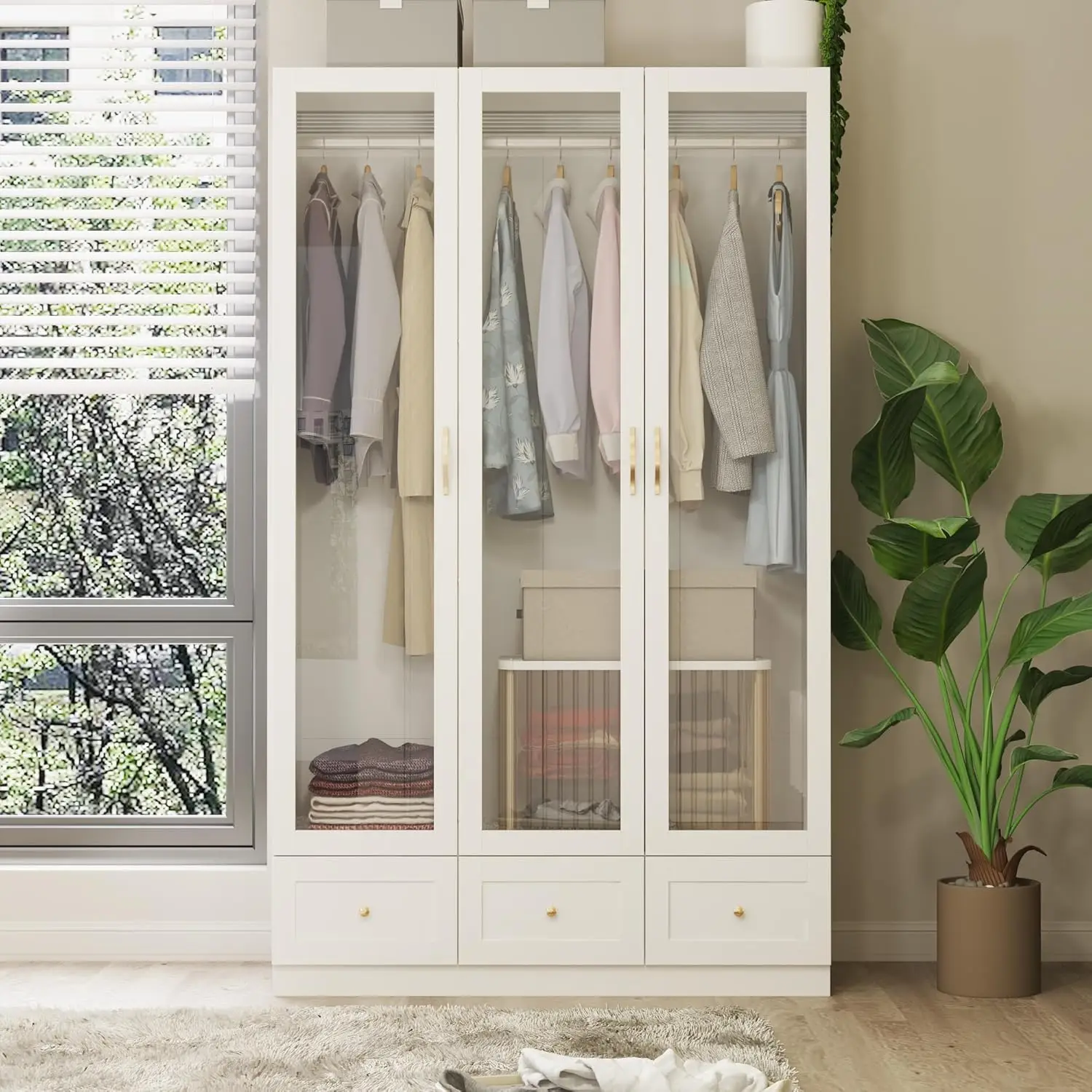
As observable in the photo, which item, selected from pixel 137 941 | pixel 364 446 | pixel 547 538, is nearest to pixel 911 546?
pixel 547 538

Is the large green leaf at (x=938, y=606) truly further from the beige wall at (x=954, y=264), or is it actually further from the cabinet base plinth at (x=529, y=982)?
the cabinet base plinth at (x=529, y=982)

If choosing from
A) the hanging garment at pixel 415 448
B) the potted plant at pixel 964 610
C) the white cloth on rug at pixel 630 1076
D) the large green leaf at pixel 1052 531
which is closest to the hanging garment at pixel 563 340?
the hanging garment at pixel 415 448

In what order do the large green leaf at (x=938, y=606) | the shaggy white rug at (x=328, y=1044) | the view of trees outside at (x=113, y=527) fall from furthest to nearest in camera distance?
the view of trees outside at (x=113, y=527), the large green leaf at (x=938, y=606), the shaggy white rug at (x=328, y=1044)

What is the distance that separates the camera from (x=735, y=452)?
302cm

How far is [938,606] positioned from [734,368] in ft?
2.42

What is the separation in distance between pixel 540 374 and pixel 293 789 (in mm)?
1165

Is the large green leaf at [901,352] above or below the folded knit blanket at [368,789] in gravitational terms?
above

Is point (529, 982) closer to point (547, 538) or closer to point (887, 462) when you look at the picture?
point (547, 538)

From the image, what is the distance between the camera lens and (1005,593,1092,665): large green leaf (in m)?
2.90

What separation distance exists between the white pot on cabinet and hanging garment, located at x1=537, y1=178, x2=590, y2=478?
604mm

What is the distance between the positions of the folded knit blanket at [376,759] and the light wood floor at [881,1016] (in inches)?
21.4

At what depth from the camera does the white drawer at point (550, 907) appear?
9.82ft

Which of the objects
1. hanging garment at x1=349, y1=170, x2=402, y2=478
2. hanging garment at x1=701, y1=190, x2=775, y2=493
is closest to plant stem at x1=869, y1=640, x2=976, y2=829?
hanging garment at x1=701, y1=190, x2=775, y2=493

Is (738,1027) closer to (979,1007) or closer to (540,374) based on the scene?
(979,1007)
